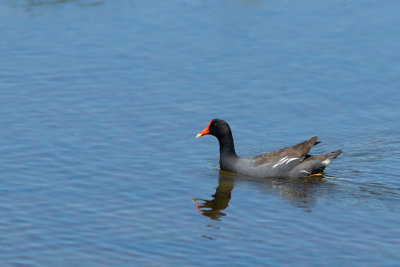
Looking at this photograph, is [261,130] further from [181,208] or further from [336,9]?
[336,9]

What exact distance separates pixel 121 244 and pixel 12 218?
6.46 ft

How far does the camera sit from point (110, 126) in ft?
56.9

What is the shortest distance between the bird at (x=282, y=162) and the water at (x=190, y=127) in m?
0.23

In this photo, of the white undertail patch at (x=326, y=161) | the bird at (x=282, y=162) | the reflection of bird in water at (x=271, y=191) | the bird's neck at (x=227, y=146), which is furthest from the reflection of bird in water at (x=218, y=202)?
the white undertail patch at (x=326, y=161)

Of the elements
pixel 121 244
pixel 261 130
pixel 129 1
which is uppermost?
pixel 129 1

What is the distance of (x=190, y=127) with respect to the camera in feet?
57.3

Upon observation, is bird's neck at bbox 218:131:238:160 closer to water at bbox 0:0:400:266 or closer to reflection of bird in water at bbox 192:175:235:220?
water at bbox 0:0:400:266

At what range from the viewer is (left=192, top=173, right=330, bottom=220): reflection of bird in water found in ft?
46.3

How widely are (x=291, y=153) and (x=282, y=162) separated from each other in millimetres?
238

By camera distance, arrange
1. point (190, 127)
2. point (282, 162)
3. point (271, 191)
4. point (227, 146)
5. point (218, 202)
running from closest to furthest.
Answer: point (218, 202) → point (271, 191) → point (282, 162) → point (227, 146) → point (190, 127)

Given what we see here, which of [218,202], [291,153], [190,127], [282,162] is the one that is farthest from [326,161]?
[190,127]

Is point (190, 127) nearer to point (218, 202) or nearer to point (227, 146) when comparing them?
point (227, 146)

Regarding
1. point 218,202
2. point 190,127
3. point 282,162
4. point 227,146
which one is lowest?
point 218,202

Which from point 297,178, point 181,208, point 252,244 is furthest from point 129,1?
point 252,244
